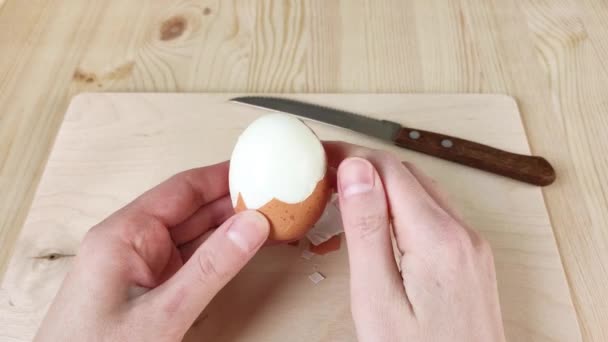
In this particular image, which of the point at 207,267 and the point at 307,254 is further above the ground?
the point at 207,267

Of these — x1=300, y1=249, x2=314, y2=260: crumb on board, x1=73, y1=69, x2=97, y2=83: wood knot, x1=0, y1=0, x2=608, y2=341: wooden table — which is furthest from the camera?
x1=73, y1=69, x2=97, y2=83: wood knot

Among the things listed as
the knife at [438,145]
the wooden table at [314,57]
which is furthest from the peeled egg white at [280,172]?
the wooden table at [314,57]

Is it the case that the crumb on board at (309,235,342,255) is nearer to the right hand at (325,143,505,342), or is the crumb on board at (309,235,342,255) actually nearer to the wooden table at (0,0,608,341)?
the right hand at (325,143,505,342)

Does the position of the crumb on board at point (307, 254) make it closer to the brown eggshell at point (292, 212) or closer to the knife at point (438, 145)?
the brown eggshell at point (292, 212)

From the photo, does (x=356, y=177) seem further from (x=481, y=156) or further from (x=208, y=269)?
(x=481, y=156)

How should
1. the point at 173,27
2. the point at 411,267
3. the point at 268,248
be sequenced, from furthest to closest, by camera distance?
the point at 173,27, the point at 268,248, the point at 411,267

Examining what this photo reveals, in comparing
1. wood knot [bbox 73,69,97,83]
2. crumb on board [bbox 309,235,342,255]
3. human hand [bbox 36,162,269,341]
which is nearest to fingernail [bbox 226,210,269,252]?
human hand [bbox 36,162,269,341]

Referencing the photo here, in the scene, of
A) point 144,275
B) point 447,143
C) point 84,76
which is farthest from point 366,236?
point 84,76
